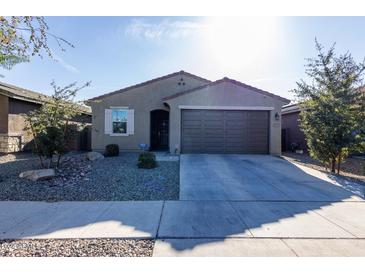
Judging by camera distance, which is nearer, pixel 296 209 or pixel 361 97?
pixel 296 209

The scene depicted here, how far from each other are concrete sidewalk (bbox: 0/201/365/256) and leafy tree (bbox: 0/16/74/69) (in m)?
3.30

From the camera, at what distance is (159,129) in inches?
642

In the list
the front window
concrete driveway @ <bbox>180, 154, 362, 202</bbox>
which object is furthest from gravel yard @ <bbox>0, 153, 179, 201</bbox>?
the front window

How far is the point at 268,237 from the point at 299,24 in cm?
474

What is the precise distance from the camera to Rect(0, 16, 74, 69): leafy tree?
444 cm

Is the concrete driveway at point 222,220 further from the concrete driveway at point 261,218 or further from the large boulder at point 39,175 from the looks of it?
the large boulder at point 39,175

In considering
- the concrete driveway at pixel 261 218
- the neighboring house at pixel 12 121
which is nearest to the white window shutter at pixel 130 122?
the neighboring house at pixel 12 121

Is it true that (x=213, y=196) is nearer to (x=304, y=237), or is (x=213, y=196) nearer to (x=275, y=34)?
(x=304, y=237)

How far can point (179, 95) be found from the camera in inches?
520

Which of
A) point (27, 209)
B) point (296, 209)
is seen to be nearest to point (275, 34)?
point (296, 209)

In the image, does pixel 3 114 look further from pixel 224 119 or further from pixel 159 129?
pixel 224 119

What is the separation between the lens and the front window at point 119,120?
A: 563 inches

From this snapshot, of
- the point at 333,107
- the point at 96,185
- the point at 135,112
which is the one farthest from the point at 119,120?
the point at 333,107
